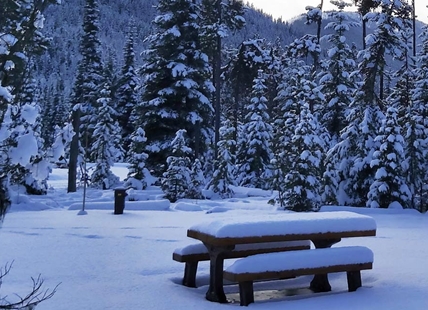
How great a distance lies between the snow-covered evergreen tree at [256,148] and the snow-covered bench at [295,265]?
863 inches

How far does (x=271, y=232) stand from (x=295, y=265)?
0.46m

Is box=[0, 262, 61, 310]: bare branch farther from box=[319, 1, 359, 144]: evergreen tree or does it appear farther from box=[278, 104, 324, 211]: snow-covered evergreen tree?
box=[319, 1, 359, 144]: evergreen tree

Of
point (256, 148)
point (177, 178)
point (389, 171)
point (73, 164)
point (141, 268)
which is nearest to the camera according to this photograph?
point (141, 268)

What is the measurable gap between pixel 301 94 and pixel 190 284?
1936 cm

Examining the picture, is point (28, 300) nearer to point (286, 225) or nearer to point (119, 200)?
point (286, 225)

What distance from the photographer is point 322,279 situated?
6.23 metres

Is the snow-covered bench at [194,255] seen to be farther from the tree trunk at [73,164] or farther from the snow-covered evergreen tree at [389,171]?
the tree trunk at [73,164]

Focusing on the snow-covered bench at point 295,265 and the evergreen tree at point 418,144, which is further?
the evergreen tree at point 418,144

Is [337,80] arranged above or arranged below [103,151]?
above

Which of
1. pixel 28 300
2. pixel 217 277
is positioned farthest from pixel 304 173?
pixel 28 300

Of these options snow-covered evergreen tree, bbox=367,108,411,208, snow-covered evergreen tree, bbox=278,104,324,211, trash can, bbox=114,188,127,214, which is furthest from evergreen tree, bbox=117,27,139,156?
trash can, bbox=114,188,127,214

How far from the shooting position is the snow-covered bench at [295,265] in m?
5.25

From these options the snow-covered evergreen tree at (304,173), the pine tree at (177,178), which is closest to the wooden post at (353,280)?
the snow-covered evergreen tree at (304,173)

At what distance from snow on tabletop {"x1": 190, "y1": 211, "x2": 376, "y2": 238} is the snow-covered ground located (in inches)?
30.8
